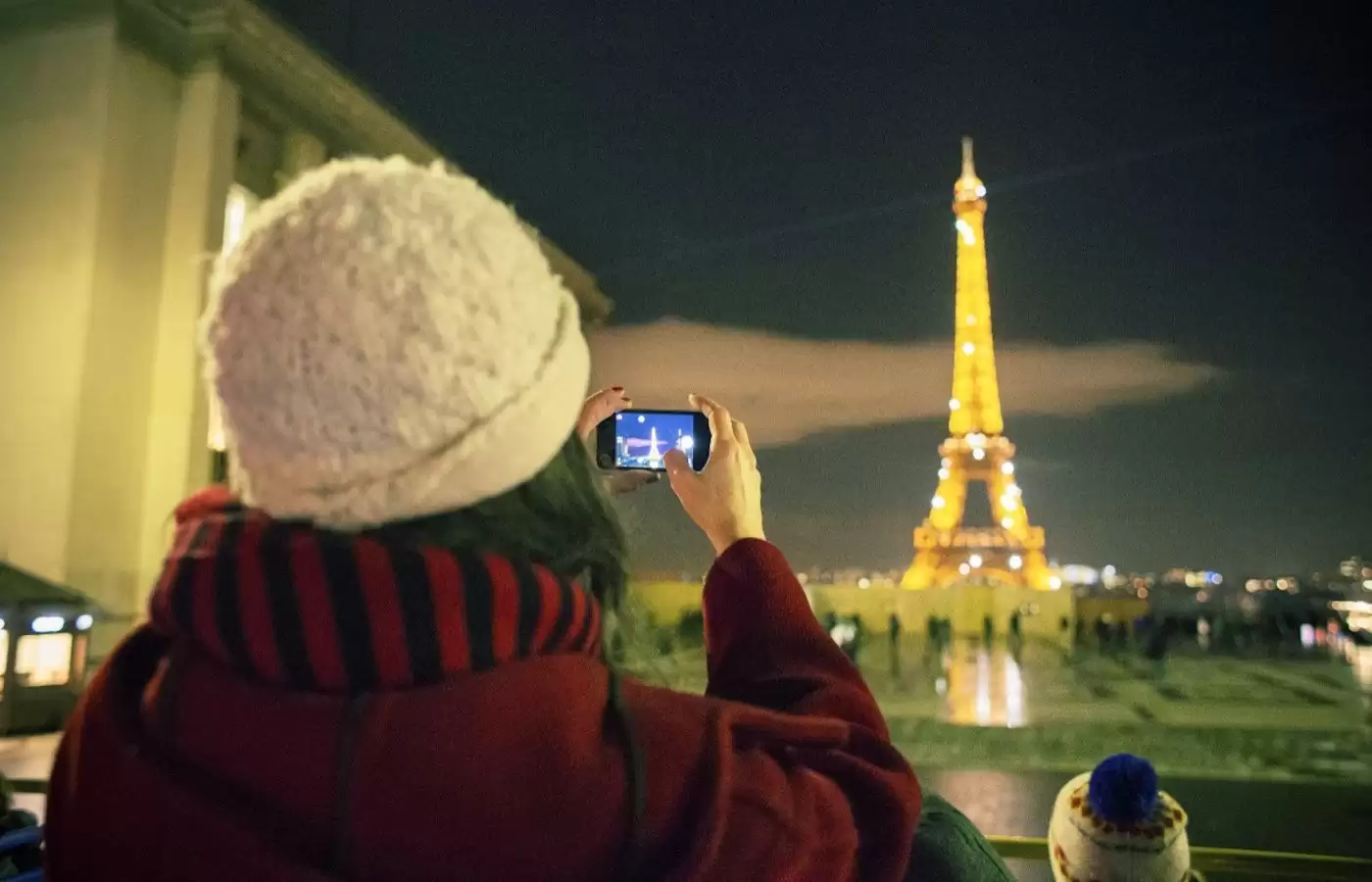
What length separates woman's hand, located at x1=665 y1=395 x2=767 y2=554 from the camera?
0.79m

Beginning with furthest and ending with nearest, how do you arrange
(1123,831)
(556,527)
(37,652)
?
(37,652) → (1123,831) → (556,527)

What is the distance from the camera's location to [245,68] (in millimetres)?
6875

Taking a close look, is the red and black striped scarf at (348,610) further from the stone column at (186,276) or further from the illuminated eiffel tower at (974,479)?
the illuminated eiffel tower at (974,479)

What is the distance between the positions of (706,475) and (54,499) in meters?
6.09

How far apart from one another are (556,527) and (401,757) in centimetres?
17

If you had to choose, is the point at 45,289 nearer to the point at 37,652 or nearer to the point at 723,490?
the point at 37,652

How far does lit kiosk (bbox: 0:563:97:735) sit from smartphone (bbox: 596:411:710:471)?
487 centimetres

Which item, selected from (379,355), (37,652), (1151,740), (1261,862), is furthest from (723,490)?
(37,652)

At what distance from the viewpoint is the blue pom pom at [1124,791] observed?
1.14m

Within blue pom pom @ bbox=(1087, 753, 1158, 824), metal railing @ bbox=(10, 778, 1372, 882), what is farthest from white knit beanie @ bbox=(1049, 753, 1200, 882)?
metal railing @ bbox=(10, 778, 1372, 882)

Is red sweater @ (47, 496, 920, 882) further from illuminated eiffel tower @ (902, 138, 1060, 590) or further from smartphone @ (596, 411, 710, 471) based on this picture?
illuminated eiffel tower @ (902, 138, 1060, 590)

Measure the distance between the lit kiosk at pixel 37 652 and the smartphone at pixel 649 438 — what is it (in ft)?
16.0

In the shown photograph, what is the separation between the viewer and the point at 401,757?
1.56 ft

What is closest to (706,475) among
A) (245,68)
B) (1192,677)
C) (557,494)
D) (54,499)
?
(557,494)
